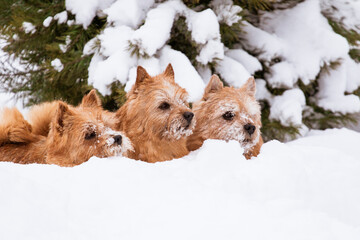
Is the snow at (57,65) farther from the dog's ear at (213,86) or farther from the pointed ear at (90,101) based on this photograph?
the dog's ear at (213,86)

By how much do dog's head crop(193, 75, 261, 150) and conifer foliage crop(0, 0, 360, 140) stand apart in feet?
2.66

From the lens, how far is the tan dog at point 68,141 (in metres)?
2.76

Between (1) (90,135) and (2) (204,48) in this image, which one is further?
(2) (204,48)

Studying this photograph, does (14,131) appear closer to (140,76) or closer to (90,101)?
(90,101)

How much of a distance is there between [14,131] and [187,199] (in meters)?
1.93

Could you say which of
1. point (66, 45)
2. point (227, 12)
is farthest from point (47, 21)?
point (227, 12)

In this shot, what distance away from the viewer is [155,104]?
2.97 meters

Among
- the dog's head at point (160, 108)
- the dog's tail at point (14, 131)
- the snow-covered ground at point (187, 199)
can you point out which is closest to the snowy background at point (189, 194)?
the snow-covered ground at point (187, 199)

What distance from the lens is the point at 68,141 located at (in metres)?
2.87

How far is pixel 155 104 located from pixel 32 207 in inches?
56.5

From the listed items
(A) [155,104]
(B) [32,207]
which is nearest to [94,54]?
(A) [155,104]

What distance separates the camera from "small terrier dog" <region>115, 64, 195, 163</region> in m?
2.88

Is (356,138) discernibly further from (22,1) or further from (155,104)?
(22,1)

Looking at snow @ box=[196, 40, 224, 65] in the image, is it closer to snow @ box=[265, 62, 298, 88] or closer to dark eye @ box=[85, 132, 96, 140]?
snow @ box=[265, 62, 298, 88]
